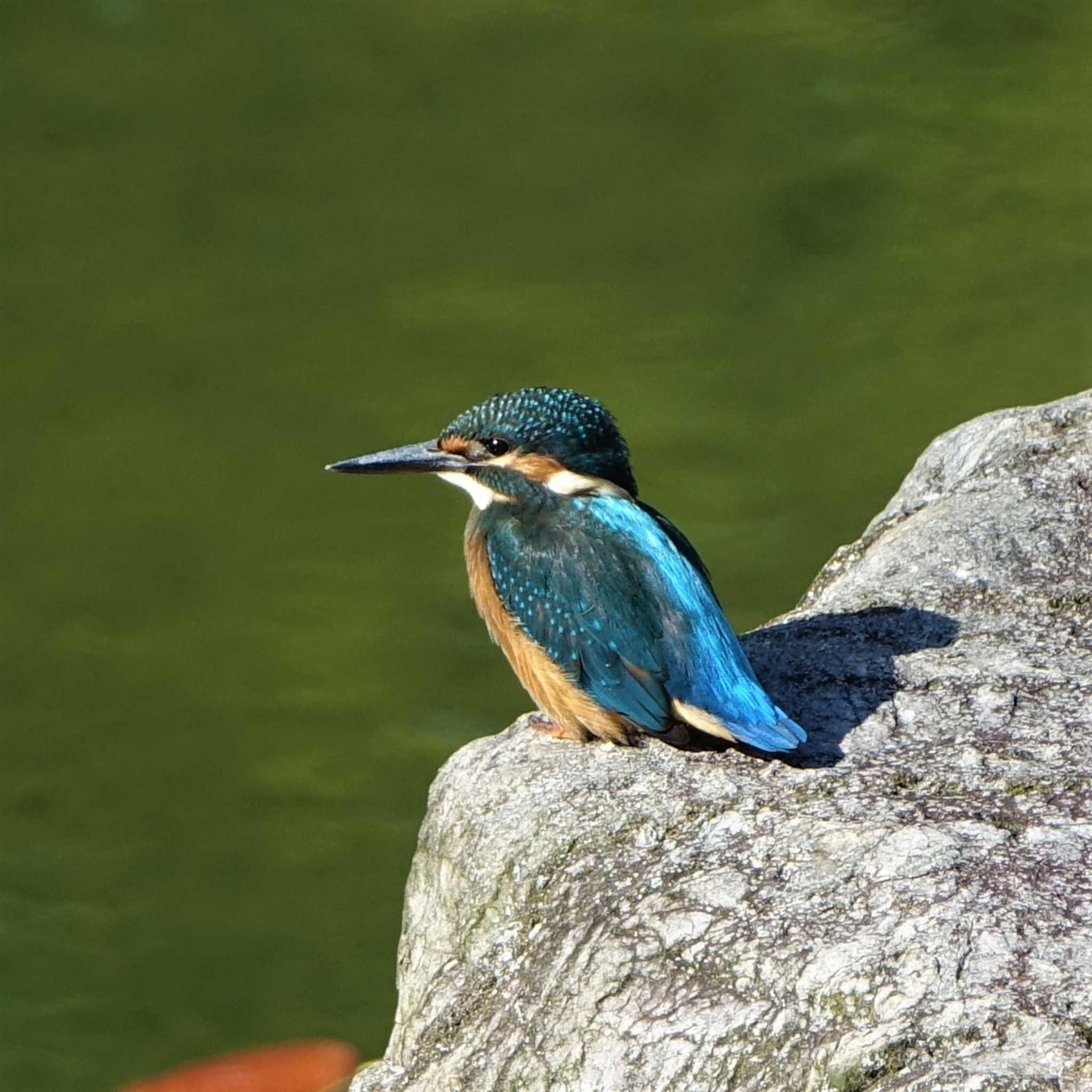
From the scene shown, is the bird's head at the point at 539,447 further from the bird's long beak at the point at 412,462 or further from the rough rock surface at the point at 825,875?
the rough rock surface at the point at 825,875

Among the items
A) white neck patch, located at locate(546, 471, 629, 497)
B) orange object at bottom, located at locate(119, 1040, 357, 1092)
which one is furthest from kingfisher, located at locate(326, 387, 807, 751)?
orange object at bottom, located at locate(119, 1040, 357, 1092)

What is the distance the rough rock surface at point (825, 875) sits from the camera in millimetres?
2186

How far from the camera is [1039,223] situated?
798cm

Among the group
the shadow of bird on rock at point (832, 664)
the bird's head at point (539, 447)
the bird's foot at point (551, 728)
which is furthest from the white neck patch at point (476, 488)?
the shadow of bird on rock at point (832, 664)

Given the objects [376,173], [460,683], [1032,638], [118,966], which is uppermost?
[376,173]

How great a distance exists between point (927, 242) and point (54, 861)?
4.35m

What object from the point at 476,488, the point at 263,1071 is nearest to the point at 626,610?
the point at 476,488

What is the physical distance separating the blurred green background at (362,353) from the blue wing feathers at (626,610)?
7.34 feet

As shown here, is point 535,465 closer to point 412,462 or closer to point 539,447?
point 539,447

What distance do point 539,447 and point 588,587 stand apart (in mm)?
324

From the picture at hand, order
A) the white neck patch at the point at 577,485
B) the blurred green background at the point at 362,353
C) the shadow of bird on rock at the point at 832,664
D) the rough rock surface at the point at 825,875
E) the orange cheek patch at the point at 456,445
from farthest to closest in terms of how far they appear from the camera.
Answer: the blurred green background at the point at 362,353
the orange cheek patch at the point at 456,445
the white neck patch at the point at 577,485
the shadow of bird on rock at the point at 832,664
the rough rock surface at the point at 825,875

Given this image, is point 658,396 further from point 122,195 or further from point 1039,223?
point 122,195

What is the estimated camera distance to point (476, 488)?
11.4 ft

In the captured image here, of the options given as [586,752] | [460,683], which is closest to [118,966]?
[460,683]
